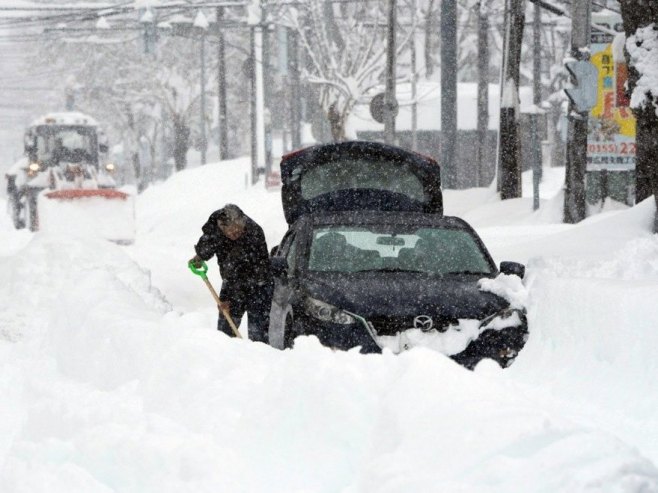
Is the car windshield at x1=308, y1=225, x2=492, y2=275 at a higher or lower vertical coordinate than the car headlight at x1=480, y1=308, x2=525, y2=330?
higher

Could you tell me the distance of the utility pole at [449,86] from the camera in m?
29.2

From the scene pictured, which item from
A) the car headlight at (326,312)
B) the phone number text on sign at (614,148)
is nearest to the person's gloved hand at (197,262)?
the car headlight at (326,312)

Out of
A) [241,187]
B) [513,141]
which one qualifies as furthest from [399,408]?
[241,187]

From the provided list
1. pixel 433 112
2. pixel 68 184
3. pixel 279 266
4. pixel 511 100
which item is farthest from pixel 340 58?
pixel 279 266

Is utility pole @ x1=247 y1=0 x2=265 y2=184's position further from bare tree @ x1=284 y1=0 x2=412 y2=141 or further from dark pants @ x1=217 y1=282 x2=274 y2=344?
dark pants @ x1=217 y1=282 x2=274 y2=344

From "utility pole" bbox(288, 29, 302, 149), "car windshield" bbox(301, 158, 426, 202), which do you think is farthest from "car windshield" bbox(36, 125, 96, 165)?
"car windshield" bbox(301, 158, 426, 202)

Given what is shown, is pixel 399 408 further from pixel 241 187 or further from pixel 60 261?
pixel 241 187

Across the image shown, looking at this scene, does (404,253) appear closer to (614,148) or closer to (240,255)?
(240,255)

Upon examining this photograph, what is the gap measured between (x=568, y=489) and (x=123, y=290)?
7387mm

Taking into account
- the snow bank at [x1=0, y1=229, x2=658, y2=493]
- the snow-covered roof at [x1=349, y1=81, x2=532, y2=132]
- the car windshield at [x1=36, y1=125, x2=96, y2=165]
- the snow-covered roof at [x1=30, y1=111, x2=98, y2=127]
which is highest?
the snow bank at [x1=0, y1=229, x2=658, y2=493]

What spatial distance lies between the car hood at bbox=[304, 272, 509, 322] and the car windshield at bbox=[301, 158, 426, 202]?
2.83 metres

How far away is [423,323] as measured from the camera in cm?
819

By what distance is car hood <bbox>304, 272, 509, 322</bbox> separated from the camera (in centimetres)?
825

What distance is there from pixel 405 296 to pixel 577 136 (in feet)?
41.9
